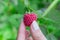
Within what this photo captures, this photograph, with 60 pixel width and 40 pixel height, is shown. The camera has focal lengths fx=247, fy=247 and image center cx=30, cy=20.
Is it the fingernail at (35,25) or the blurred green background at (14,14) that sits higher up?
the fingernail at (35,25)

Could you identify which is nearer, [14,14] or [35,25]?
[35,25]

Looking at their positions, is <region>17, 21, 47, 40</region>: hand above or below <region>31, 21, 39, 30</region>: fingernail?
below

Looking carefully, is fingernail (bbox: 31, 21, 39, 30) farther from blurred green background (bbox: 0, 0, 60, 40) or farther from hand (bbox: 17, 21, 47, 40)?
blurred green background (bbox: 0, 0, 60, 40)

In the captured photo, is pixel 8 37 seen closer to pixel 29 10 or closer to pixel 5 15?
pixel 5 15

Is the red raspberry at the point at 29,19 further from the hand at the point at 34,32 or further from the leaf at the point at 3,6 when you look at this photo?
the leaf at the point at 3,6

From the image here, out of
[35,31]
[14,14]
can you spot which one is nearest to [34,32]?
[35,31]

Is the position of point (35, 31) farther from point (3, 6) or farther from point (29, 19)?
point (3, 6)

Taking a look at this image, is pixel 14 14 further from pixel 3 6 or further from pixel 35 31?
pixel 35 31

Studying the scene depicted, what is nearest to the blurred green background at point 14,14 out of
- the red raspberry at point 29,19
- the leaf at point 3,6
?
the leaf at point 3,6

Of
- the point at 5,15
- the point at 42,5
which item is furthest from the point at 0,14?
the point at 42,5

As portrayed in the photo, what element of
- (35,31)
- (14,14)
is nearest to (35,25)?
(35,31)

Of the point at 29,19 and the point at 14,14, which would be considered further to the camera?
the point at 14,14

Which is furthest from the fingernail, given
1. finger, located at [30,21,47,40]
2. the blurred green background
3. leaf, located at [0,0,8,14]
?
leaf, located at [0,0,8,14]
